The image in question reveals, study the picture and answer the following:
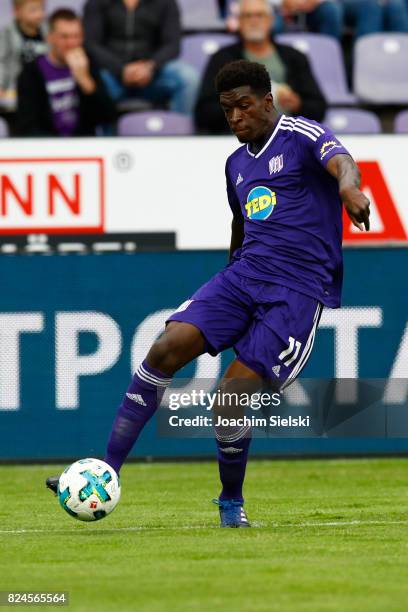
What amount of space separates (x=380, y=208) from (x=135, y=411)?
19.0 ft

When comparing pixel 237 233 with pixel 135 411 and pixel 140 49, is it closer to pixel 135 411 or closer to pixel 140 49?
pixel 135 411

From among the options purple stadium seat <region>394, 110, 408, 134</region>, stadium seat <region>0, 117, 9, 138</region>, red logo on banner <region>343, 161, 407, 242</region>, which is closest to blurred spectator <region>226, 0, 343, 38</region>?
purple stadium seat <region>394, 110, 408, 134</region>

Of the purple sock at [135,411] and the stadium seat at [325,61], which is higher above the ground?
the purple sock at [135,411]

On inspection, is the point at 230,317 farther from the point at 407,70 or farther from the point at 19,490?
Result: the point at 407,70

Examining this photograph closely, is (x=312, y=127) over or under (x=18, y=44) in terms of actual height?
over

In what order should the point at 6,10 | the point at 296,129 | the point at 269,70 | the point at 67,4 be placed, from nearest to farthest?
1. the point at 296,129
2. the point at 269,70
3. the point at 6,10
4. the point at 67,4

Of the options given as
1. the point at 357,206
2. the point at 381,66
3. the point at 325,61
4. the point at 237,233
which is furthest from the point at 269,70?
the point at 357,206

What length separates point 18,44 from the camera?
1404 cm

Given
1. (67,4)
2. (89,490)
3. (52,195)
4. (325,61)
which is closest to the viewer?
(89,490)

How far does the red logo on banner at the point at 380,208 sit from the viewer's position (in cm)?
1230

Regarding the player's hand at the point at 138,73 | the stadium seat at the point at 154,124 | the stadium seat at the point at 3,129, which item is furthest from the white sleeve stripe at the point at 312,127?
the player's hand at the point at 138,73

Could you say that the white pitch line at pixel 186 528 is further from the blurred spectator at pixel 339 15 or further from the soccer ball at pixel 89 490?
the blurred spectator at pixel 339 15

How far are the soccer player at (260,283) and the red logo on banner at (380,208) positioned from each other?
5129 millimetres

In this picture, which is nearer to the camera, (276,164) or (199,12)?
(276,164)
